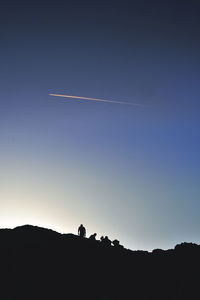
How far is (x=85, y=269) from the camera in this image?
1697 inches

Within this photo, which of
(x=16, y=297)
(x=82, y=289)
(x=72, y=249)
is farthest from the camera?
(x=72, y=249)

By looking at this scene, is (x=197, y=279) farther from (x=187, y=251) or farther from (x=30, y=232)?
(x=30, y=232)

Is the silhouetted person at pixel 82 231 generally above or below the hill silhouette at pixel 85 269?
above

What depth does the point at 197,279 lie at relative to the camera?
43.9m

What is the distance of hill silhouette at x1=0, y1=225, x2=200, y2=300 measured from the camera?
39031 mm

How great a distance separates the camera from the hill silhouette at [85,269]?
128 ft

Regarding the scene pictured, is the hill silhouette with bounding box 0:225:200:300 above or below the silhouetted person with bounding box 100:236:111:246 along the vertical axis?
below

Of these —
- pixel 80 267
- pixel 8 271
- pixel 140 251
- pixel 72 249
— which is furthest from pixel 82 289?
pixel 140 251

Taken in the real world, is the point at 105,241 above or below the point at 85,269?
above

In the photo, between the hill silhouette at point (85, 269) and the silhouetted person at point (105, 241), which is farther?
the silhouetted person at point (105, 241)

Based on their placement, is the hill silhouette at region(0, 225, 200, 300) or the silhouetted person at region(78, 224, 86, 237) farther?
the silhouetted person at region(78, 224, 86, 237)

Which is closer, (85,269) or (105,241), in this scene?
(85,269)

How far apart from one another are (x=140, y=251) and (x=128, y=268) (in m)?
6.05

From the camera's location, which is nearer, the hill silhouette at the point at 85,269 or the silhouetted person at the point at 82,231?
the hill silhouette at the point at 85,269
